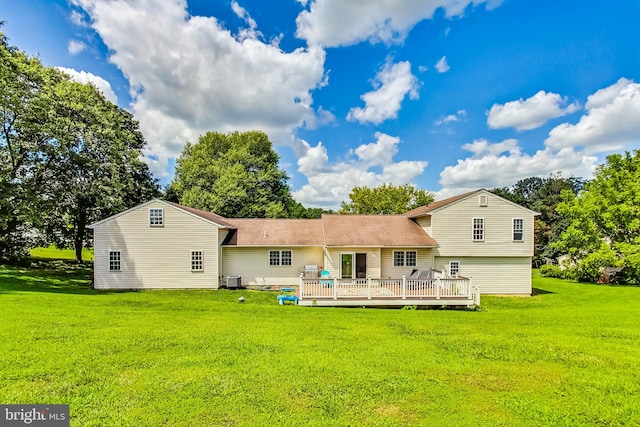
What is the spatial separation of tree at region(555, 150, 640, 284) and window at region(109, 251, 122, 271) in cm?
3263

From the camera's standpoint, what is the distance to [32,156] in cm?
2072

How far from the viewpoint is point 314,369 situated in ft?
19.1

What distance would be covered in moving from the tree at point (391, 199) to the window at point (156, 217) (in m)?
30.9

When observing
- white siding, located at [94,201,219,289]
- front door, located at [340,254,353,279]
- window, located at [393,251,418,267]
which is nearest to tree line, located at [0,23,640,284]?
white siding, located at [94,201,219,289]

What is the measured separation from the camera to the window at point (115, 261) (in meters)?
18.1

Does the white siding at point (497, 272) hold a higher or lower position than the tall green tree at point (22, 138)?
lower

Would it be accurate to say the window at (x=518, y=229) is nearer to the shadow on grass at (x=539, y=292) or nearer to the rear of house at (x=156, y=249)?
the shadow on grass at (x=539, y=292)

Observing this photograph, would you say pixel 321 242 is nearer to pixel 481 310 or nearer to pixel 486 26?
pixel 481 310

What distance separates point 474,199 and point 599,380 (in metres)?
14.1

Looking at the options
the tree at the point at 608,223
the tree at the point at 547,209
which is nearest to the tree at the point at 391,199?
the tree at the point at 547,209

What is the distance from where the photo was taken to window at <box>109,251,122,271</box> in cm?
1811

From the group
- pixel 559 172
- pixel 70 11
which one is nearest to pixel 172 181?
pixel 70 11

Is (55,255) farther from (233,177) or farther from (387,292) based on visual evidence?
(387,292)

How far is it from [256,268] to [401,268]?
29.2 ft
